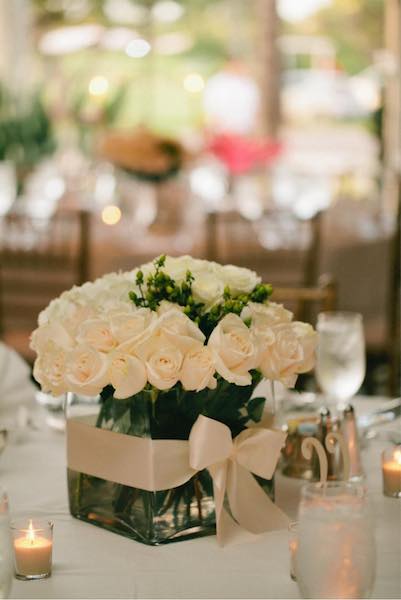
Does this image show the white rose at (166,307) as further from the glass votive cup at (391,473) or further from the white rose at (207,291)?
the glass votive cup at (391,473)

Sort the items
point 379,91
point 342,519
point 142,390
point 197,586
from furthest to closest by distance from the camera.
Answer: point 379,91
point 142,390
point 197,586
point 342,519

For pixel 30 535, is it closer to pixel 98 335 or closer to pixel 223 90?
pixel 98 335

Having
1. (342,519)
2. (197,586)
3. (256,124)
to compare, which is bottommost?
(197,586)

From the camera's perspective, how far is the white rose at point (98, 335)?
47.8 inches

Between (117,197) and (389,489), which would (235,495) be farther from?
(117,197)

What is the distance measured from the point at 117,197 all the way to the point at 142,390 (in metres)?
3.97

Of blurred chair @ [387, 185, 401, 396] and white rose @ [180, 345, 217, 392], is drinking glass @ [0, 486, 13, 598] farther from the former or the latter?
blurred chair @ [387, 185, 401, 396]

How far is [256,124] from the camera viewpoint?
8.04 meters

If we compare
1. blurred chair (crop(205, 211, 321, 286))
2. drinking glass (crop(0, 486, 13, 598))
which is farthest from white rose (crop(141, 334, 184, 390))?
blurred chair (crop(205, 211, 321, 286))

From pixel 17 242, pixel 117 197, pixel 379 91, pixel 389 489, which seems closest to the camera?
pixel 389 489

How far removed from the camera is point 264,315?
1278 mm

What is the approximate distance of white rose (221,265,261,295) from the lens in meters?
1.29

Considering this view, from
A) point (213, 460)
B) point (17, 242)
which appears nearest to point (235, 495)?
point (213, 460)

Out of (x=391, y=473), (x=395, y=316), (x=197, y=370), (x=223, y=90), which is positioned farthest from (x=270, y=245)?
(x=223, y=90)
